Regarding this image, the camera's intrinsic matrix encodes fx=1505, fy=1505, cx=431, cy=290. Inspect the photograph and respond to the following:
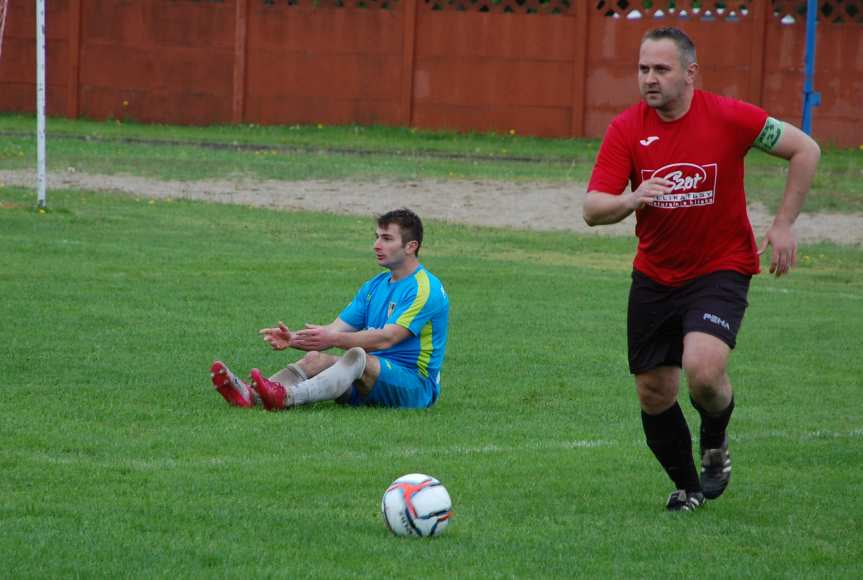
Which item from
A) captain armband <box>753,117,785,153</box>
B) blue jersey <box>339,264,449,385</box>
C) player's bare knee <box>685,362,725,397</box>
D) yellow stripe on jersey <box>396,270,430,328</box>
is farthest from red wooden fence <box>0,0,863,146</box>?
player's bare knee <box>685,362,725,397</box>

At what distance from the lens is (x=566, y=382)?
9820 millimetres

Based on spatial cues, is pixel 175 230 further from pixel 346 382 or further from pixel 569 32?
pixel 569 32

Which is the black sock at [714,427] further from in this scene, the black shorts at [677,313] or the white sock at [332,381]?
the white sock at [332,381]

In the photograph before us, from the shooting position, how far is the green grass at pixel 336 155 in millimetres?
22906

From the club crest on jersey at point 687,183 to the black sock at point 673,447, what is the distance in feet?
3.05

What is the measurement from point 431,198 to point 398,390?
517 inches

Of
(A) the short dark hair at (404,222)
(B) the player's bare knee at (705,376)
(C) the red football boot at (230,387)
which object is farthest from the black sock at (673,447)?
(C) the red football boot at (230,387)

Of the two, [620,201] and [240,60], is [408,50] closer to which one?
[240,60]

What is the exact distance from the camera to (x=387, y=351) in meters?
8.87

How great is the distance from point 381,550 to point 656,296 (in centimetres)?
169

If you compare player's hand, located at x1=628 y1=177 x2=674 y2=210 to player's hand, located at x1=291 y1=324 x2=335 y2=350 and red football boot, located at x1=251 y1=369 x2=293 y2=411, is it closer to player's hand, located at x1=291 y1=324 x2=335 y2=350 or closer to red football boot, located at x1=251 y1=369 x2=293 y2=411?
player's hand, located at x1=291 y1=324 x2=335 y2=350

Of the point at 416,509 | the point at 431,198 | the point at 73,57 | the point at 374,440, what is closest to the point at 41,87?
the point at 431,198

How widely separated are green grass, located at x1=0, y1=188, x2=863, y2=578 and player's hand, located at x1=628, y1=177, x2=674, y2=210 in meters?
1.31

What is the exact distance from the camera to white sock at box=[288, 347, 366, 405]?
8555mm
